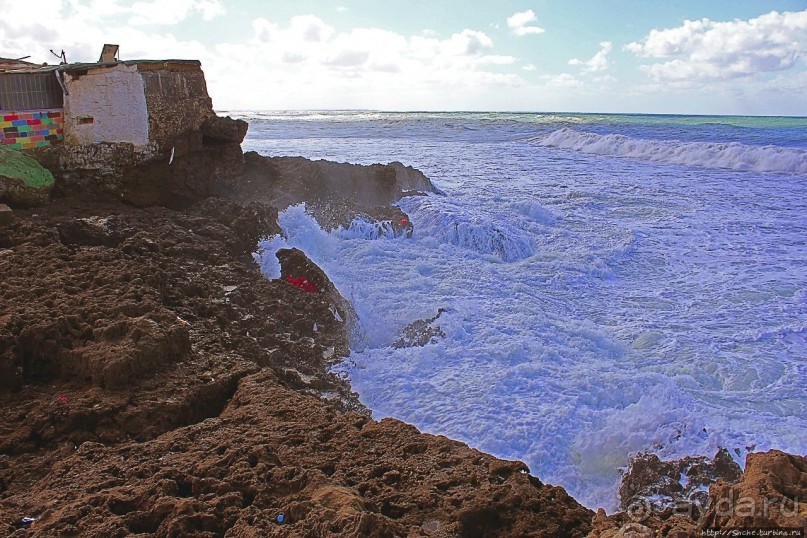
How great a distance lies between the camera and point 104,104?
7.54 meters

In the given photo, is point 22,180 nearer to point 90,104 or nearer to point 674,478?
point 90,104

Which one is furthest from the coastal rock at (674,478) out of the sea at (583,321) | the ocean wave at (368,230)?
the ocean wave at (368,230)

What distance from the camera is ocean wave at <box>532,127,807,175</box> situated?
21.7 m

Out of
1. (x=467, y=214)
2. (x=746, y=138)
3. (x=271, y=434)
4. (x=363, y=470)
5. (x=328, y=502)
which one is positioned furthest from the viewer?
(x=746, y=138)

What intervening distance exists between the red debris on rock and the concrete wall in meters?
3.29

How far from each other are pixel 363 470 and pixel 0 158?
20.9 feet

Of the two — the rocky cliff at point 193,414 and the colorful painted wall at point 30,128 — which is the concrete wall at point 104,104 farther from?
the rocky cliff at point 193,414

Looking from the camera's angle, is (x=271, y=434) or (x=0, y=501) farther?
(x=271, y=434)

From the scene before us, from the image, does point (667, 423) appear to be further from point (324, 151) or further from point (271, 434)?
point (324, 151)

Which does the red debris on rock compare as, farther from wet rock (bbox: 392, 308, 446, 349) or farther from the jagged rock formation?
wet rock (bbox: 392, 308, 446, 349)

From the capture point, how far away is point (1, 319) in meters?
3.95

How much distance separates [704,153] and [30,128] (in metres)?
25.1

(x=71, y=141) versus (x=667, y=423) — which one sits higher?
(x=71, y=141)

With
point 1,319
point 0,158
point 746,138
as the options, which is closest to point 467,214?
point 0,158
